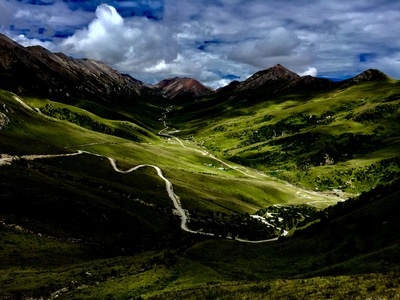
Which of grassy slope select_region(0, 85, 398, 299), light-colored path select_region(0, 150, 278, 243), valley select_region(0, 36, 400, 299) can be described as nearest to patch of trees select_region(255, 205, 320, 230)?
valley select_region(0, 36, 400, 299)

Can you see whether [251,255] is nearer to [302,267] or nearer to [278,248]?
[278,248]

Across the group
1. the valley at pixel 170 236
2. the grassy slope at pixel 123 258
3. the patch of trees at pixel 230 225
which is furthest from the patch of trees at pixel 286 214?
the grassy slope at pixel 123 258

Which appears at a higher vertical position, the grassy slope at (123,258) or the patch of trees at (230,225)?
the grassy slope at (123,258)

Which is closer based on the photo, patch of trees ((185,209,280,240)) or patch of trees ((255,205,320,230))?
Answer: patch of trees ((185,209,280,240))

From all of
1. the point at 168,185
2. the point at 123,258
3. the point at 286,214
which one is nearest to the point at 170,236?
the point at 123,258

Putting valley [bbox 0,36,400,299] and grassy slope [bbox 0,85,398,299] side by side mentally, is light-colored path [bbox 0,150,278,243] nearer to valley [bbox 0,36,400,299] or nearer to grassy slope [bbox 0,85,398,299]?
valley [bbox 0,36,400,299]

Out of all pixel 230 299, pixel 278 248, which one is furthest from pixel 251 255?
pixel 230 299

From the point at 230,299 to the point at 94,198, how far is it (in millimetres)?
76959

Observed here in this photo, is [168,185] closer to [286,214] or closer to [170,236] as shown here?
[286,214]

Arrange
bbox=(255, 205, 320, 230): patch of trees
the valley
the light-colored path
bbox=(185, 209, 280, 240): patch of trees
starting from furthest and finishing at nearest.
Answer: bbox=(255, 205, 320, 230): patch of trees, bbox=(185, 209, 280, 240): patch of trees, the light-colored path, the valley

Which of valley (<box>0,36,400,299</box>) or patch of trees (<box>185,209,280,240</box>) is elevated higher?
valley (<box>0,36,400,299</box>)

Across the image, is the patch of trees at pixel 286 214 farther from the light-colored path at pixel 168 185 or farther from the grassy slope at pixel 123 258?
the light-colored path at pixel 168 185

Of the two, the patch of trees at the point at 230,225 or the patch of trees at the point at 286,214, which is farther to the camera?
the patch of trees at the point at 286,214

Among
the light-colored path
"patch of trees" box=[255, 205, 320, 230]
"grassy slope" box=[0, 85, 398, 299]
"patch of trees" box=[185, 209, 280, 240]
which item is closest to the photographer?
"grassy slope" box=[0, 85, 398, 299]
